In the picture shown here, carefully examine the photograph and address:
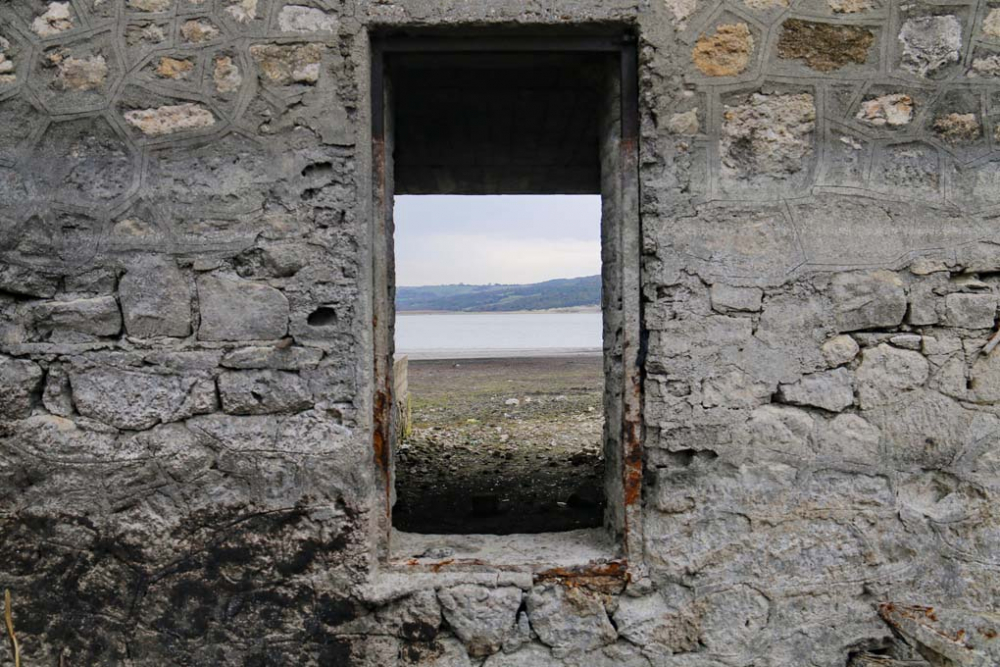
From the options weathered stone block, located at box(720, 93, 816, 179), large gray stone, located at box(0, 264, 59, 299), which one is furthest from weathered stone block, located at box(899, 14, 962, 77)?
large gray stone, located at box(0, 264, 59, 299)

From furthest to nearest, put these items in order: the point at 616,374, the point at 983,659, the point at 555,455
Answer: the point at 555,455, the point at 616,374, the point at 983,659

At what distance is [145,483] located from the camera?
226 centimetres

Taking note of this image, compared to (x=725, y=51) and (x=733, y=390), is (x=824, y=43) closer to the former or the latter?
(x=725, y=51)

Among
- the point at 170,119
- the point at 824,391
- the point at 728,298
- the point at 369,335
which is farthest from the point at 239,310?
the point at 824,391

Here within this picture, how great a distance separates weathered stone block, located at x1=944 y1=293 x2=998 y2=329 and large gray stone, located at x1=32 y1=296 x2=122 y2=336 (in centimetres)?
277

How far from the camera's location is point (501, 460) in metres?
5.04

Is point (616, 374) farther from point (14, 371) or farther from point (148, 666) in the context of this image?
point (14, 371)

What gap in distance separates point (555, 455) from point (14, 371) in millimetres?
3634

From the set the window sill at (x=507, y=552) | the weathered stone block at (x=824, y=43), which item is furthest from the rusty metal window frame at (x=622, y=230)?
the weathered stone block at (x=824, y=43)

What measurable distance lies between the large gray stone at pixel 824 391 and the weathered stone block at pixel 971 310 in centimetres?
40

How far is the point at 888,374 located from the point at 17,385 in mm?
2896

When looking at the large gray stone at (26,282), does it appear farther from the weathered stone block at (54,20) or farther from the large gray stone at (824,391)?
the large gray stone at (824,391)

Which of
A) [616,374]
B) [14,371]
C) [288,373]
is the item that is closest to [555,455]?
[616,374]

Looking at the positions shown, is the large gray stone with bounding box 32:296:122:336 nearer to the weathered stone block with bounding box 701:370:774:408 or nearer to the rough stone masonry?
the rough stone masonry
